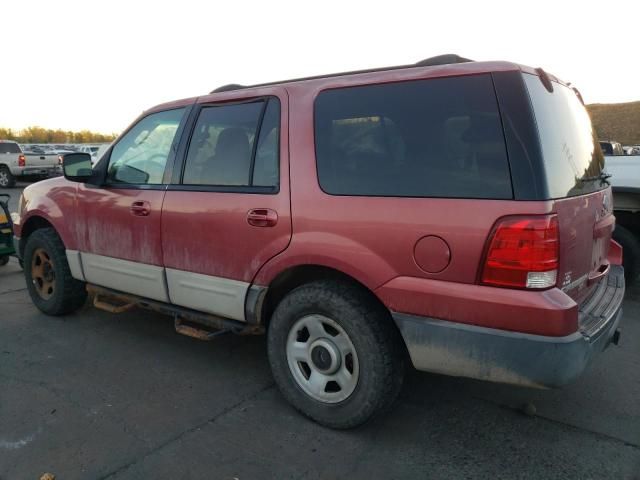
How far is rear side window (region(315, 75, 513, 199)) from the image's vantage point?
2322 millimetres

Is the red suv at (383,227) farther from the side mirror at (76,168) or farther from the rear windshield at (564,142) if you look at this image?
the side mirror at (76,168)

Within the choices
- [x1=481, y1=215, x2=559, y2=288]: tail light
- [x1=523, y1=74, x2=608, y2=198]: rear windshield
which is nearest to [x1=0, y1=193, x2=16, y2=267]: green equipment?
[x1=481, y1=215, x2=559, y2=288]: tail light

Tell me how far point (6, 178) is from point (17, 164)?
66 cm

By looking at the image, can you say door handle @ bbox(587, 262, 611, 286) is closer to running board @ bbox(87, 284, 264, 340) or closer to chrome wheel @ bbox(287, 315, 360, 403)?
chrome wheel @ bbox(287, 315, 360, 403)

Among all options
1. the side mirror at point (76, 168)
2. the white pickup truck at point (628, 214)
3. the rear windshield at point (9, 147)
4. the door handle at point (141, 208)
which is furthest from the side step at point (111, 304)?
the rear windshield at point (9, 147)

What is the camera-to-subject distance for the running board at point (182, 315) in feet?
10.8

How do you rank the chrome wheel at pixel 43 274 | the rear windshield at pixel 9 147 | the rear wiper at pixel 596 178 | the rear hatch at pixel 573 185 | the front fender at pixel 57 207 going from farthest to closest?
the rear windshield at pixel 9 147, the chrome wheel at pixel 43 274, the front fender at pixel 57 207, the rear wiper at pixel 596 178, the rear hatch at pixel 573 185

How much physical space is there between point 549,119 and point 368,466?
1.92 m

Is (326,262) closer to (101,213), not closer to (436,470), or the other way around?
(436,470)

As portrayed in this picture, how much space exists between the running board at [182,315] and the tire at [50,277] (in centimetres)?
24

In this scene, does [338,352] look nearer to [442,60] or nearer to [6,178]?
[442,60]

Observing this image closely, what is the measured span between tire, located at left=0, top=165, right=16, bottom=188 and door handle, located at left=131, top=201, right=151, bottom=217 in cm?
1801

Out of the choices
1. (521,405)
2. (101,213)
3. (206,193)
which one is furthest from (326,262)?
(101,213)

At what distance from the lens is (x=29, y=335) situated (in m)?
4.33
